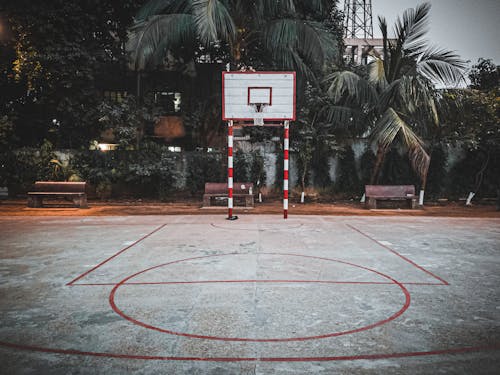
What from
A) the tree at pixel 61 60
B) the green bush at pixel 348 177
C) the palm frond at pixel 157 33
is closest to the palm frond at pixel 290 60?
the palm frond at pixel 157 33

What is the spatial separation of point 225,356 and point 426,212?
956cm

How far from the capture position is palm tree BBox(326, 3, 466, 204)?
1023 centimetres

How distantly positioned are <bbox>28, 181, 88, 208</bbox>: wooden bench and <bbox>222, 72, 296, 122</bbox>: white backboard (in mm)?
4797

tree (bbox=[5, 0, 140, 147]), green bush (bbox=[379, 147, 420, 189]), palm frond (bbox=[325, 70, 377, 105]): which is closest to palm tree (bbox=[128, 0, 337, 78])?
palm frond (bbox=[325, 70, 377, 105])

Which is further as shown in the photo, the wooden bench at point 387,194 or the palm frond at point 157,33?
the wooden bench at point 387,194

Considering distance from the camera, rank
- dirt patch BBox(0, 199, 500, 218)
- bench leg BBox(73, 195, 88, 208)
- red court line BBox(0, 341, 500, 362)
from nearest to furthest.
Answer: red court line BBox(0, 341, 500, 362)
dirt patch BBox(0, 199, 500, 218)
bench leg BBox(73, 195, 88, 208)

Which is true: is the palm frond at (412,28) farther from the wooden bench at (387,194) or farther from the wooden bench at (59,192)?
the wooden bench at (59,192)

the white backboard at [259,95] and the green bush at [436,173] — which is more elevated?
the white backboard at [259,95]

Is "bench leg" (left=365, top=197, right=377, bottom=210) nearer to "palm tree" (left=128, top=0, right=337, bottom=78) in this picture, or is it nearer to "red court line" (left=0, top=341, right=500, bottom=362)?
"palm tree" (left=128, top=0, right=337, bottom=78)

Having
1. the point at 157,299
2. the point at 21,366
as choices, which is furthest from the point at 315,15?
the point at 21,366

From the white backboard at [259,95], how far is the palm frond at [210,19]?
949 millimetres

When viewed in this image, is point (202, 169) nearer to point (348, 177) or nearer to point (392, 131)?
point (348, 177)

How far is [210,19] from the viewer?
894 cm

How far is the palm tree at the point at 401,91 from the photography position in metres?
10.2
